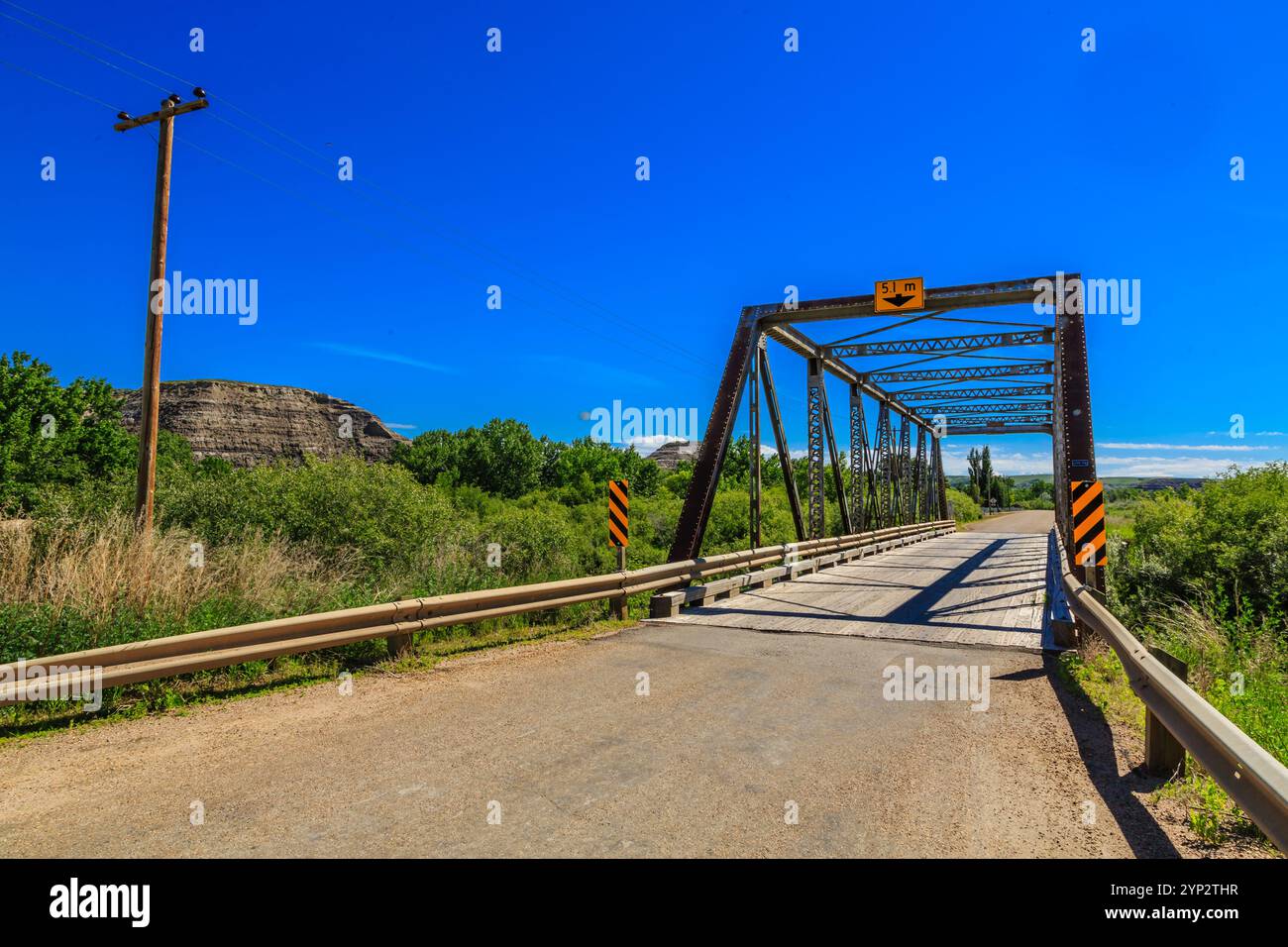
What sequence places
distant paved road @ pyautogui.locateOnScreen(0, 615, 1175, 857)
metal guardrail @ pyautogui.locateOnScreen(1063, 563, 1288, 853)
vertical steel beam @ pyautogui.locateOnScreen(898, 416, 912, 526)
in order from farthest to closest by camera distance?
vertical steel beam @ pyautogui.locateOnScreen(898, 416, 912, 526) → distant paved road @ pyautogui.locateOnScreen(0, 615, 1175, 857) → metal guardrail @ pyautogui.locateOnScreen(1063, 563, 1288, 853)

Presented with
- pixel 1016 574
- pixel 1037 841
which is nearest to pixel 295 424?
pixel 1016 574

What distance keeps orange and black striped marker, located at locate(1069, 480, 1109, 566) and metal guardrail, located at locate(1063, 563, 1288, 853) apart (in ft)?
16.6

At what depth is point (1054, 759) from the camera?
16.3 feet

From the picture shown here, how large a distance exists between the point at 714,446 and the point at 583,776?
36.0 ft

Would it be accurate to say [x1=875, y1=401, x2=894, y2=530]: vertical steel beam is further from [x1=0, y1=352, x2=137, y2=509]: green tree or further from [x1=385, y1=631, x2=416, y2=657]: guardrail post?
[x1=0, y1=352, x2=137, y2=509]: green tree

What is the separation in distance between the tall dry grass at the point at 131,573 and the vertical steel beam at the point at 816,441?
13429 millimetres

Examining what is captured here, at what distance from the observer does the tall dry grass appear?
6.65 meters

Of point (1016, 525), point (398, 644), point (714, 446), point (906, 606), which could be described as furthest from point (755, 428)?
point (1016, 525)

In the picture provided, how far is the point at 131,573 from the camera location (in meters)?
7.17

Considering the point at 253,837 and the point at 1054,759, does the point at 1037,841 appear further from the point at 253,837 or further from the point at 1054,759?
the point at 253,837

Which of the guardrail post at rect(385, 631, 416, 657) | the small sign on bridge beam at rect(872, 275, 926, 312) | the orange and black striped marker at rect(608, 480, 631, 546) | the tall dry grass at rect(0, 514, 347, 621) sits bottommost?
the guardrail post at rect(385, 631, 416, 657)

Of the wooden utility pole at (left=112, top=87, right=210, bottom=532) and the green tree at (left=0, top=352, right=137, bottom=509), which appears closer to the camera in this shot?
the wooden utility pole at (left=112, top=87, right=210, bottom=532)

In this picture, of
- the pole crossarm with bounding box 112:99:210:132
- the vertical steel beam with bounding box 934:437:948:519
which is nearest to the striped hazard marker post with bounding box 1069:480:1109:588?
the pole crossarm with bounding box 112:99:210:132

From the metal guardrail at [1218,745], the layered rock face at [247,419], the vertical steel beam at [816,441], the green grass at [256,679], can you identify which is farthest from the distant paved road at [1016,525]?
the layered rock face at [247,419]
